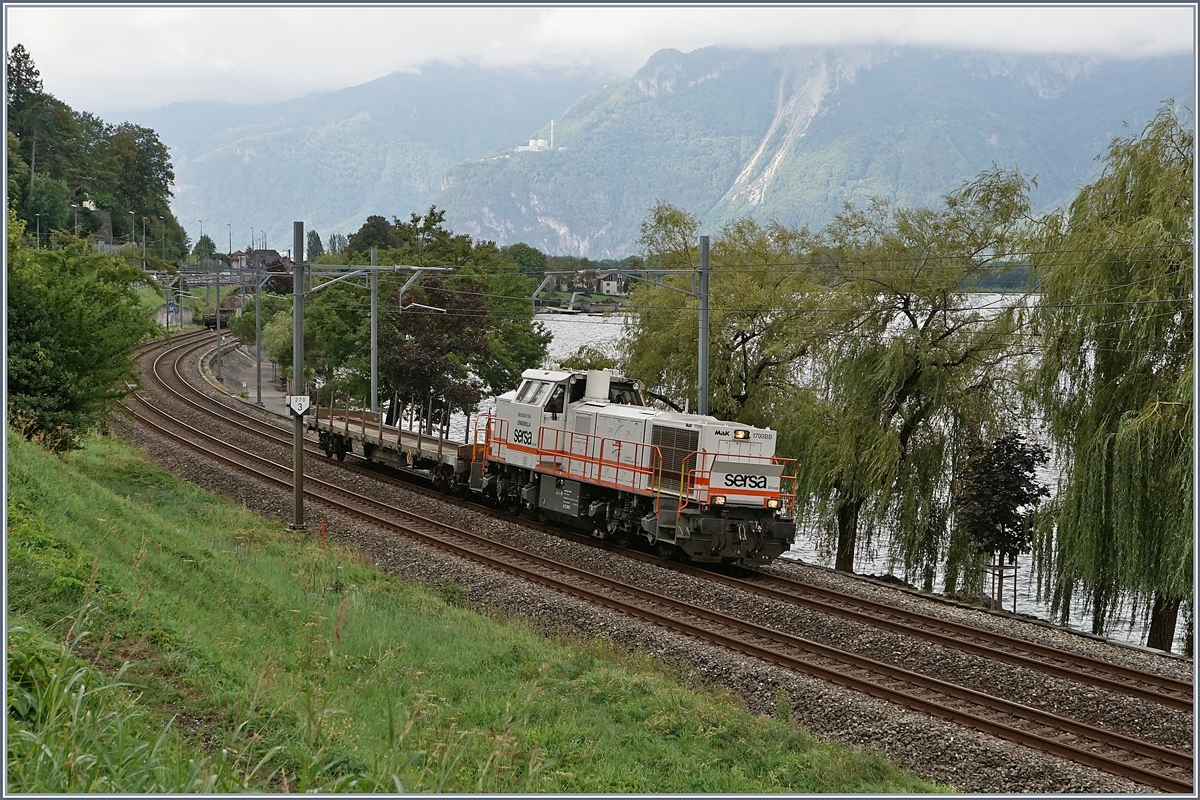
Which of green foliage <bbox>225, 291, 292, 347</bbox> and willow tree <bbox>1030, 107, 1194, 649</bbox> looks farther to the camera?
green foliage <bbox>225, 291, 292, 347</bbox>

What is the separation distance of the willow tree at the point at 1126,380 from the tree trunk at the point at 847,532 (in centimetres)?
682

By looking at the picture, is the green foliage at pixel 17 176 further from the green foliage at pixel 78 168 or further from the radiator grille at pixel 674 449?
the radiator grille at pixel 674 449

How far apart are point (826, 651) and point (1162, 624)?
938cm

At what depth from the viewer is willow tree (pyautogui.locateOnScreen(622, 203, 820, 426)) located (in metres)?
32.3

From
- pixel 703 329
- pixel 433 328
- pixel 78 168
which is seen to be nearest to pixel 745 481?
pixel 703 329

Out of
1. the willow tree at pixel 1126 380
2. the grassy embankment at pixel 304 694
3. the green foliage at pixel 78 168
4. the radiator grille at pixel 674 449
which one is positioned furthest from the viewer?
the green foliage at pixel 78 168

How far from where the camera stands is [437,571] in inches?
790

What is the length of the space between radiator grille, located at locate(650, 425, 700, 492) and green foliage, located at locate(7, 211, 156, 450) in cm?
1415

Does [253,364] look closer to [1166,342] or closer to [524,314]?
[524,314]

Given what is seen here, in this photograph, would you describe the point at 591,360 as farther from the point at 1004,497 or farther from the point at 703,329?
the point at 1004,497

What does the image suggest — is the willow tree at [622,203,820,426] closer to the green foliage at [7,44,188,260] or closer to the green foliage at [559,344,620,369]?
the green foliage at [559,344,620,369]

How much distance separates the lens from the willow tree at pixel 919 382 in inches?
1051

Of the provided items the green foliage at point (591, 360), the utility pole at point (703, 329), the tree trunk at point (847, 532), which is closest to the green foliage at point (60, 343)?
the utility pole at point (703, 329)

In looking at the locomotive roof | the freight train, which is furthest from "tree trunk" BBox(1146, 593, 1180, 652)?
the locomotive roof
